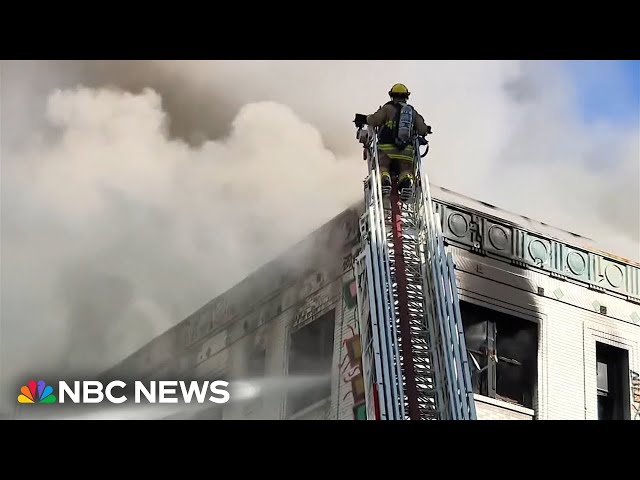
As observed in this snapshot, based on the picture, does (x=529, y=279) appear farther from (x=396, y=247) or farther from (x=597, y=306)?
(x=396, y=247)

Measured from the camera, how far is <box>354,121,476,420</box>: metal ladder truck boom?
19.9 meters

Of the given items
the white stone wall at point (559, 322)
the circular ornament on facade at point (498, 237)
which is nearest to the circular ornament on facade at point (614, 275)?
the white stone wall at point (559, 322)

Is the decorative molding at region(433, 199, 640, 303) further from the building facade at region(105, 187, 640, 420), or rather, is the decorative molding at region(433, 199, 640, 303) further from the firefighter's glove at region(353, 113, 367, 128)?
the firefighter's glove at region(353, 113, 367, 128)

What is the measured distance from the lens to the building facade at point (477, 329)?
23.3 m

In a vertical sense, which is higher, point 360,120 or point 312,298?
point 360,120

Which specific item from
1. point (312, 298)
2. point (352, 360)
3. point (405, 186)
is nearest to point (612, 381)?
point (352, 360)

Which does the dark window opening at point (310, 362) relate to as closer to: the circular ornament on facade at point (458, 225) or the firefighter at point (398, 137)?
the circular ornament on facade at point (458, 225)

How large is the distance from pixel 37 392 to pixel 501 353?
689 cm

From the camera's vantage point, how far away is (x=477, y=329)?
2345 centimetres

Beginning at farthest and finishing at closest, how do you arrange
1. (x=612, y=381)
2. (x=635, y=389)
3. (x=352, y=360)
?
(x=612, y=381) < (x=635, y=389) < (x=352, y=360)

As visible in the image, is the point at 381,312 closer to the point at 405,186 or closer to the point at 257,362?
the point at 405,186

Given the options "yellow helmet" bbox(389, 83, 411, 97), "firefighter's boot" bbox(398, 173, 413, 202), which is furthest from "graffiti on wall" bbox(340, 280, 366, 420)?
"yellow helmet" bbox(389, 83, 411, 97)

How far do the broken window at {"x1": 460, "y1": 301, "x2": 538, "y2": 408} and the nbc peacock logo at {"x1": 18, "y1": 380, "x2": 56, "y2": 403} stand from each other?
602 centimetres
